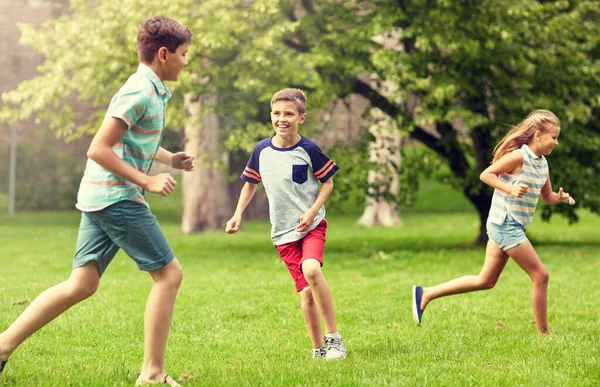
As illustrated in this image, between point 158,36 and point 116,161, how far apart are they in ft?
2.29

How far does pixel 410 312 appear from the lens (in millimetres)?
7926

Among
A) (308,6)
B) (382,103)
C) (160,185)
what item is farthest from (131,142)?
(308,6)

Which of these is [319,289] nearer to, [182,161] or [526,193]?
[182,161]

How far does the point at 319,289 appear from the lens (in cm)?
552

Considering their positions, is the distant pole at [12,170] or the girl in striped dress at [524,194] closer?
the girl in striped dress at [524,194]

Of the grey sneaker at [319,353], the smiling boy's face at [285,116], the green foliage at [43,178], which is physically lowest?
the green foliage at [43,178]

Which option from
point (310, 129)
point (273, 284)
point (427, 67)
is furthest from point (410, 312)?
point (310, 129)

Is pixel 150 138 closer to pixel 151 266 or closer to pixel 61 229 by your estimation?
pixel 151 266

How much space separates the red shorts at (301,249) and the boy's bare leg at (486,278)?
1528mm

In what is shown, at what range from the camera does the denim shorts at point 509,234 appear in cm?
635

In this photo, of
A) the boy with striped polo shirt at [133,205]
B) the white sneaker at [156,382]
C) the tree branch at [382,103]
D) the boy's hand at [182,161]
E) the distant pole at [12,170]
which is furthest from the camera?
the distant pole at [12,170]

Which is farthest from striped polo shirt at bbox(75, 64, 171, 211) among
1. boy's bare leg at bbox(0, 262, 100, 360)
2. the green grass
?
the green grass

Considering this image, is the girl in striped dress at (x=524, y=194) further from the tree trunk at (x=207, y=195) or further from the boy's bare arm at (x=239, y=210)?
the tree trunk at (x=207, y=195)

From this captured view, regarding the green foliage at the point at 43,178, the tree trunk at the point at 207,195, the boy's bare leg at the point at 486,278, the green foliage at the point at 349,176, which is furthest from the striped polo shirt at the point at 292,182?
the green foliage at the point at 43,178
